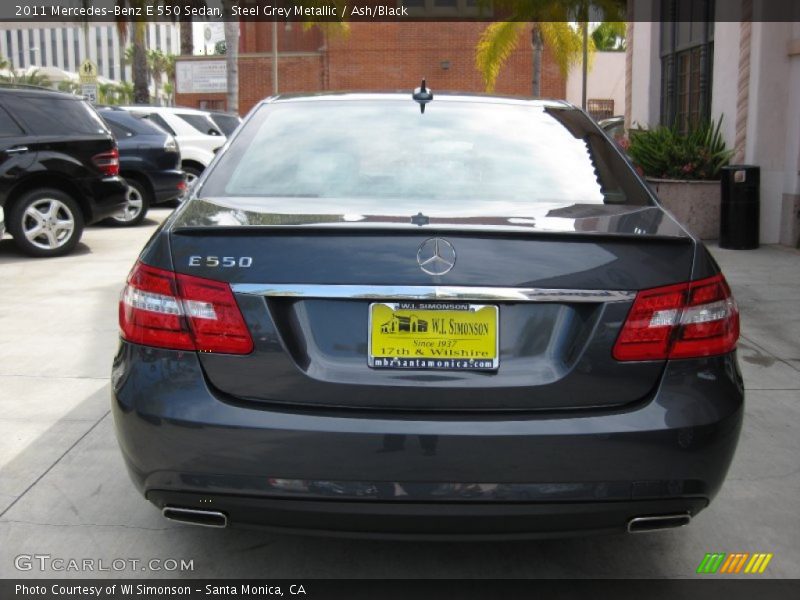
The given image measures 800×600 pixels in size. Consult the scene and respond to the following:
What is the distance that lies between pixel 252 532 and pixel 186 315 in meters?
1.11

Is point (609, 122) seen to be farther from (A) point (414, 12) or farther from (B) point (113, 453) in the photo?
(A) point (414, 12)

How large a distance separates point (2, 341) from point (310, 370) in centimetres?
469

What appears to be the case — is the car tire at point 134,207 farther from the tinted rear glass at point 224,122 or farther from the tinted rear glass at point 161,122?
the tinted rear glass at point 224,122

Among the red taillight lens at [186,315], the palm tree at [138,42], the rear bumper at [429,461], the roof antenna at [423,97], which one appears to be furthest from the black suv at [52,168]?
the palm tree at [138,42]

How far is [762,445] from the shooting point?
4574 mm

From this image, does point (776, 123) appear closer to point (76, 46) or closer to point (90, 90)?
point (90, 90)

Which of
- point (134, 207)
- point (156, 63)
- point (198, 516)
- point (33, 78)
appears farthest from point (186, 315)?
point (156, 63)

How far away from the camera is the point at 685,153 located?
1259 cm

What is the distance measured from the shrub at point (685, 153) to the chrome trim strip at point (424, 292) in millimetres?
10393

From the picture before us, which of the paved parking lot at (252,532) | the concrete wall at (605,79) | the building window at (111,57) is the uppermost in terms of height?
the building window at (111,57)

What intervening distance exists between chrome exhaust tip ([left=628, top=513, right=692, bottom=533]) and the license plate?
626 mm

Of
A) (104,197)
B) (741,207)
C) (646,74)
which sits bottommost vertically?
(741,207)

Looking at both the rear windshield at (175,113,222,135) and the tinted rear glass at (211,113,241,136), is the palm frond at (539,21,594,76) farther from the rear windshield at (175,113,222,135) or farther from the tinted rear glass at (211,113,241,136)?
the rear windshield at (175,113,222,135)

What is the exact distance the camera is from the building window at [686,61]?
14.1 metres
